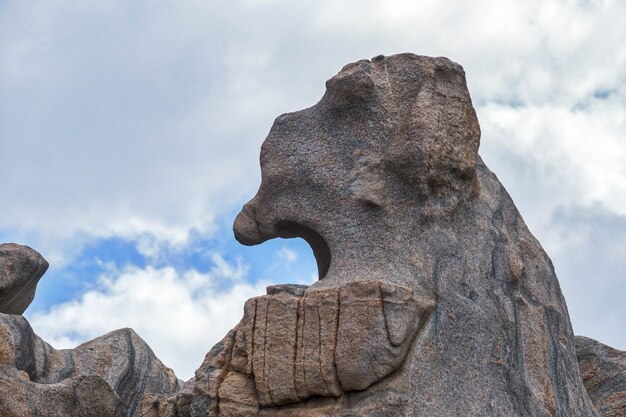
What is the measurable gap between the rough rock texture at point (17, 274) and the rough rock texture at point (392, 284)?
3694mm

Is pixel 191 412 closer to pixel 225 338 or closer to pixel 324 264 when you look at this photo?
pixel 225 338

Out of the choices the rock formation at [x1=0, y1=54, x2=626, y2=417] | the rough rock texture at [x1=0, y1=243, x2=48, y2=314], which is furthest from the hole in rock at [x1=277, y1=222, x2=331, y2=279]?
the rough rock texture at [x1=0, y1=243, x2=48, y2=314]

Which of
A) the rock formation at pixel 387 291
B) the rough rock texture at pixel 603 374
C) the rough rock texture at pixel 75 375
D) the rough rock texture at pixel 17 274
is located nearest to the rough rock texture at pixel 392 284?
the rock formation at pixel 387 291

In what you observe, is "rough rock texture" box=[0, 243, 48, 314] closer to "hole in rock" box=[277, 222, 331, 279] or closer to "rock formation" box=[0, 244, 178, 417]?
"rock formation" box=[0, 244, 178, 417]

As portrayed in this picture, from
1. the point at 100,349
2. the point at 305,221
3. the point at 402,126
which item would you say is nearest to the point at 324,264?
the point at 305,221

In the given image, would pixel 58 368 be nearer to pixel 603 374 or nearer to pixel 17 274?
pixel 17 274

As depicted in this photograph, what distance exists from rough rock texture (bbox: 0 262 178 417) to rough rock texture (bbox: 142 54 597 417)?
140 centimetres

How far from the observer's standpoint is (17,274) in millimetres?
14625

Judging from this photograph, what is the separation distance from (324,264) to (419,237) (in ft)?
3.73

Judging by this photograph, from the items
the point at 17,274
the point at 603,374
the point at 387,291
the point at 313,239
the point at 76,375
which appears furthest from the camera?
the point at 17,274

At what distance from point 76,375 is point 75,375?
0.19 meters

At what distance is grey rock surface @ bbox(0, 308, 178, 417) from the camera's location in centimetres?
1216

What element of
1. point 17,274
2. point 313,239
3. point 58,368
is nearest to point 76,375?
point 58,368

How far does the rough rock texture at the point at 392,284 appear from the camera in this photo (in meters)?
10.3
